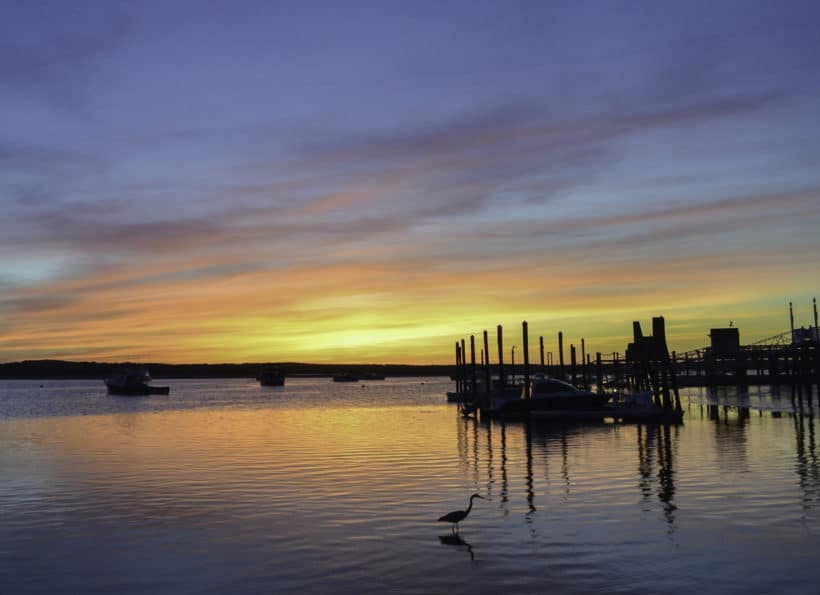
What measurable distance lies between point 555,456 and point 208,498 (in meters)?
13.3

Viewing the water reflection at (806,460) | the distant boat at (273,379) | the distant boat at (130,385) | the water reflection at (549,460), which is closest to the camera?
the water reflection at (806,460)

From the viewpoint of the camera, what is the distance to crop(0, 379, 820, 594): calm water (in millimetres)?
14055

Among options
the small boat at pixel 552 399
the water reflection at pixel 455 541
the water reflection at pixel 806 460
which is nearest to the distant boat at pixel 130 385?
the small boat at pixel 552 399

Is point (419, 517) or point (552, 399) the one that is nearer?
point (419, 517)

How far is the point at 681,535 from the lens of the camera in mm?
16484

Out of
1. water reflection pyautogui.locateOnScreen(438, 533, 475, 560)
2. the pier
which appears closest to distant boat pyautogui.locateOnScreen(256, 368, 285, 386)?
the pier

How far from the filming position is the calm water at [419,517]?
46.1 feet

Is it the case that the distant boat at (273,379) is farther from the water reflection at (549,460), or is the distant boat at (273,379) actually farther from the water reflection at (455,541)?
the water reflection at (455,541)

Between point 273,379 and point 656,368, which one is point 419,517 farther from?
point 273,379

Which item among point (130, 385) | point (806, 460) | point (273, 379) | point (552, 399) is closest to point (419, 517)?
point (806, 460)

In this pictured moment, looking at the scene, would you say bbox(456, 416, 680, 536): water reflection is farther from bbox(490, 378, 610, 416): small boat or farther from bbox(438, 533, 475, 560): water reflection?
bbox(490, 378, 610, 416): small boat

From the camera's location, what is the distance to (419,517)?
19.1m

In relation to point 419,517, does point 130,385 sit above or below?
above

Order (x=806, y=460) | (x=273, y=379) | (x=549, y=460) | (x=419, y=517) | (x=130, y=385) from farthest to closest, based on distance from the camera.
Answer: (x=273, y=379), (x=130, y=385), (x=549, y=460), (x=806, y=460), (x=419, y=517)
